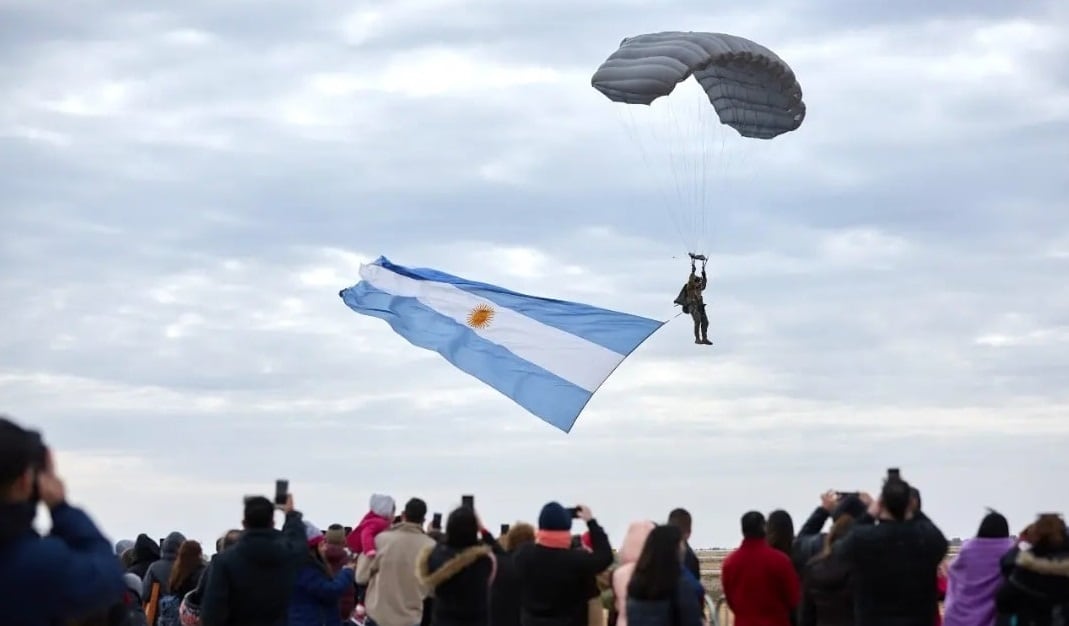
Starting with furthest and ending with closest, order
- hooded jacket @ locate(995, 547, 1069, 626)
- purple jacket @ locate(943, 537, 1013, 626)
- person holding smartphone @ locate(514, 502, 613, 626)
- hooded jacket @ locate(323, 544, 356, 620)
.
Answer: hooded jacket @ locate(323, 544, 356, 620) → purple jacket @ locate(943, 537, 1013, 626) → person holding smartphone @ locate(514, 502, 613, 626) → hooded jacket @ locate(995, 547, 1069, 626)

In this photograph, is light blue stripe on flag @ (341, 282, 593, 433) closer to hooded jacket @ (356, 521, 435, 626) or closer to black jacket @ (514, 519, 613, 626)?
hooded jacket @ (356, 521, 435, 626)

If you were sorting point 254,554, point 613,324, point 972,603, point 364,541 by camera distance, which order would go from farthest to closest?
point 613,324, point 364,541, point 972,603, point 254,554

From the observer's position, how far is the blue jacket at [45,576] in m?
3.96

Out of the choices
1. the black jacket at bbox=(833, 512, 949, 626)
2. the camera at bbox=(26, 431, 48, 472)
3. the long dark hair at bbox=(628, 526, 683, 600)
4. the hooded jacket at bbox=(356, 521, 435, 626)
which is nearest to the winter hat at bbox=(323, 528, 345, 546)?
the hooded jacket at bbox=(356, 521, 435, 626)

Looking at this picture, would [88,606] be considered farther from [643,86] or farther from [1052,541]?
[643,86]

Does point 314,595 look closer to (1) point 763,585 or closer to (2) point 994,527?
(1) point 763,585

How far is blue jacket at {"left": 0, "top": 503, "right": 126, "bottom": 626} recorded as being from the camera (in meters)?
3.96

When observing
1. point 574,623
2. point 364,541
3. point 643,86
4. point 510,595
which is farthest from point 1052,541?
point 643,86

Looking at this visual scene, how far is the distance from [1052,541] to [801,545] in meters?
1.91

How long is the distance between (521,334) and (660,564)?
934 cm

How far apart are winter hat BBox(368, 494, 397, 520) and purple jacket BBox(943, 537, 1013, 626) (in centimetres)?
505

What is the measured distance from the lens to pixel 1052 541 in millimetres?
9172

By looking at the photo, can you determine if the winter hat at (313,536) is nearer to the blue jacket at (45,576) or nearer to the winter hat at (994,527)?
the winter hat at (994,527)

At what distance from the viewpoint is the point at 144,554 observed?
45.6 ft
